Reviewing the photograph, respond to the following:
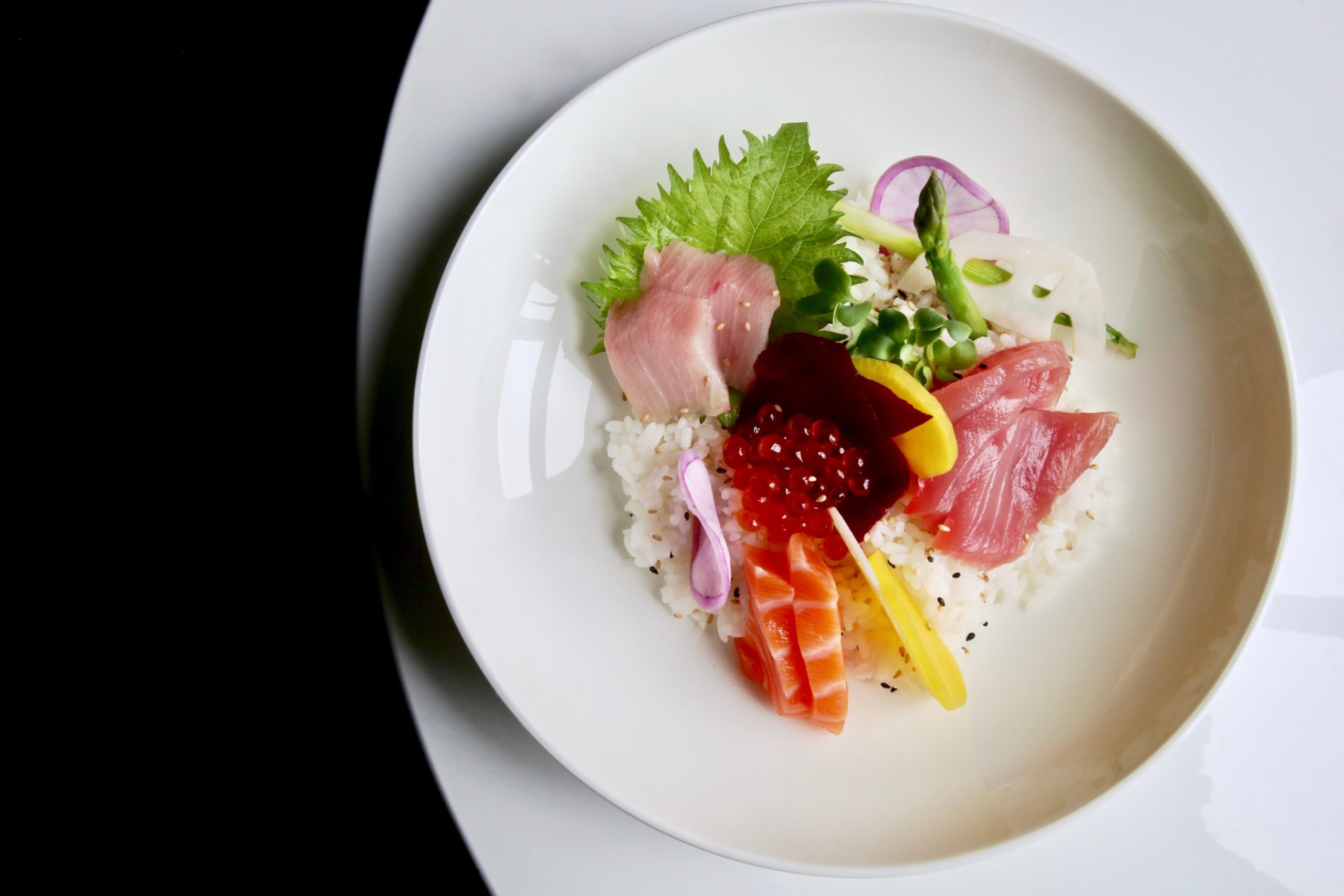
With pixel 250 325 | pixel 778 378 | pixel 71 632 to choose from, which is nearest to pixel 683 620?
pixel 778 378

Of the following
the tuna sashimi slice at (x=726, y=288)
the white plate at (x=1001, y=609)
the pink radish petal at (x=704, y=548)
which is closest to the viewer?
the white plate at (x=1001, y=609)

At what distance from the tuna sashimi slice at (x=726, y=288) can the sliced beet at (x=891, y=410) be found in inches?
13.3

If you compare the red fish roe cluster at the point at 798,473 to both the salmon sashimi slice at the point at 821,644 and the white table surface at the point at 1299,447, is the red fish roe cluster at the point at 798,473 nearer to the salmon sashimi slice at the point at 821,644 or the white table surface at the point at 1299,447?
the salmon sashimi slice at the point at 821,644

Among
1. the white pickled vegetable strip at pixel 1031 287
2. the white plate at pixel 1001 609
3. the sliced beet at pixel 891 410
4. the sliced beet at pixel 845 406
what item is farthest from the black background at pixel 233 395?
the white pickled vegetable strip at pixel 1031 287

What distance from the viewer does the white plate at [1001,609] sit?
2139 millimetres

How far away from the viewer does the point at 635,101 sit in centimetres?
228

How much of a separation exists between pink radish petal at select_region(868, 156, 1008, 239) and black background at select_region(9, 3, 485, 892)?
65.4 inches

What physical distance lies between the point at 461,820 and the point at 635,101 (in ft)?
6.22

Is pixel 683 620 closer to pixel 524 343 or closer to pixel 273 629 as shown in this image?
pixel 524 343

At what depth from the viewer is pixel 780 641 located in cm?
222

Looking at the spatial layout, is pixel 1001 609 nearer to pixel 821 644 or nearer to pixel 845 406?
pixel 821 644

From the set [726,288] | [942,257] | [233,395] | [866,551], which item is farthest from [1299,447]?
[233,395]

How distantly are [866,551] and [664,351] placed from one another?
2.53 ft

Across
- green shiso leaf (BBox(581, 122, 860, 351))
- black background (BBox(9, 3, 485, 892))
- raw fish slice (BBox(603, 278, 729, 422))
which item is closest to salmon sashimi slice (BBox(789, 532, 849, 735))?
raw fish slice (BBox(603, 278, 729, 422))
